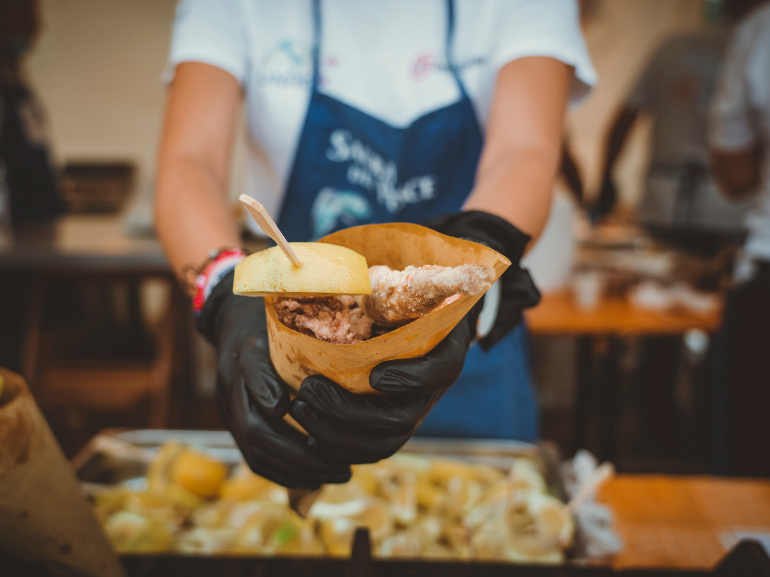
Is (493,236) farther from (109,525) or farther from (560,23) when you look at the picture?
(109,525)

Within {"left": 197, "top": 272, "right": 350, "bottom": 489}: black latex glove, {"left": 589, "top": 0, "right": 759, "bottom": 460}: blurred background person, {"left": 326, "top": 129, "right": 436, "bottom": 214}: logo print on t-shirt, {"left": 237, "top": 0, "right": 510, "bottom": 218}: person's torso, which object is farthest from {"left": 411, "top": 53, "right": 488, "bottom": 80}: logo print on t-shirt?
{"left": 589, "top": 0, "right": 759, "bottom": 460}: blurred background person

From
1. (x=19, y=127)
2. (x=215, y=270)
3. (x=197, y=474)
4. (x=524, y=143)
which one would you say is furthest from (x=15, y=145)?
(x=524, y=143)

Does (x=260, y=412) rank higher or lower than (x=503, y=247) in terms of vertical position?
lower

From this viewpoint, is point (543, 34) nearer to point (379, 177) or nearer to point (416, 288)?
point (379, 177)

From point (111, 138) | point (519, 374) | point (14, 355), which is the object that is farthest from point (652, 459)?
point (111, 138)

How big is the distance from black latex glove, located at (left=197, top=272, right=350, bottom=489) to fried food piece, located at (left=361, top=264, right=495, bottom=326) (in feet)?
0.56

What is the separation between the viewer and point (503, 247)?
779 millimetres

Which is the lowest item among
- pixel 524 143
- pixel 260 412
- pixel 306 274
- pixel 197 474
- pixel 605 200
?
pixel 197 474

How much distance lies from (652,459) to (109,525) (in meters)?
3.11

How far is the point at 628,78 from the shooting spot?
581 centimetres

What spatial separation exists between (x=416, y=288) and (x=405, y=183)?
2.91 ft

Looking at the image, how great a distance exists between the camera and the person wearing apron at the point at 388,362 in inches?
23.8

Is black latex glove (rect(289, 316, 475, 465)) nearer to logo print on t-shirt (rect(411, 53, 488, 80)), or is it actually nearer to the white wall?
logo print on t-shirt (rect(411, 53, 488, 80))

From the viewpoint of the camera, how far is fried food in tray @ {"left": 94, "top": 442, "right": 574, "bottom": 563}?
3.22 feet
